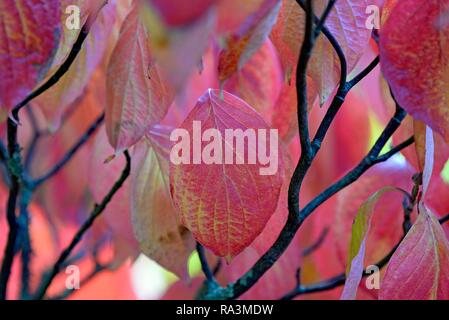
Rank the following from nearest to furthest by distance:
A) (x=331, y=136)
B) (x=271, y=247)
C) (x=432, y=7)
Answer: (x=432, y=7) → (x=271, y=247) → (x=331, y=136)

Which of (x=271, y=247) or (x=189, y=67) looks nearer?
(x=189, y=67)

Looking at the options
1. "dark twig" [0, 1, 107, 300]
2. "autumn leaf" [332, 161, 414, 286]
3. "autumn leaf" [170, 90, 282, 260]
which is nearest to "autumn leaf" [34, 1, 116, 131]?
"dark twig" [0, 1, 107, 300]

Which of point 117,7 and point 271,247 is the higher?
point 117,7

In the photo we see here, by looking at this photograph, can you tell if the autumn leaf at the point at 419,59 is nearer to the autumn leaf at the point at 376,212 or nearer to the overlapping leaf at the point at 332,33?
the overlapping leaf at the point at 332,33

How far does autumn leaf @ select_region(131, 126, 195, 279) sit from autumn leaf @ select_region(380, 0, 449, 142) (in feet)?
0.63

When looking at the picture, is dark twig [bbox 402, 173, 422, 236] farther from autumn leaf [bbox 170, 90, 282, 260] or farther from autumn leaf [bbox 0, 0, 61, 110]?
autumn leaf [bbox 0, 0, 61, 110]

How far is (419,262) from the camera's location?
455 mm

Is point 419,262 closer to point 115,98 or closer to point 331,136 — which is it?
point 115,98

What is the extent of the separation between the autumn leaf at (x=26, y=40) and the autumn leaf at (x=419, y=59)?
0.19 metres

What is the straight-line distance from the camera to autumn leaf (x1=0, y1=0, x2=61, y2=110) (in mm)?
396

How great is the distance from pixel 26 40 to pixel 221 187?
14 cm

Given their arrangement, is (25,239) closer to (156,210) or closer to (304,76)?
(156,210)
